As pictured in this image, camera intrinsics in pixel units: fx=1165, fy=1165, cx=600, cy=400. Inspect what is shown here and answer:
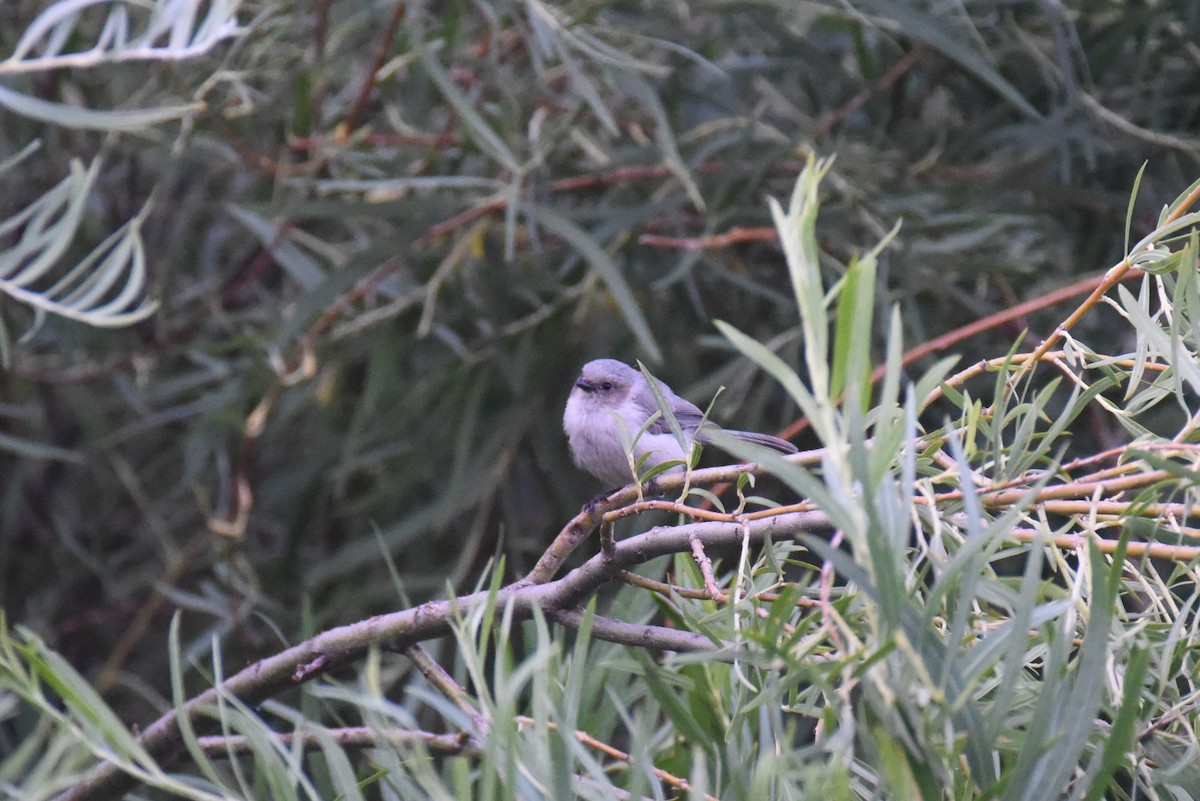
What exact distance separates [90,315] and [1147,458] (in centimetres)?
122

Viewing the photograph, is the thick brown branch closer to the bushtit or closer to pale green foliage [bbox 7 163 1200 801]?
pale green foliage [bbox 7 163 1200 801]

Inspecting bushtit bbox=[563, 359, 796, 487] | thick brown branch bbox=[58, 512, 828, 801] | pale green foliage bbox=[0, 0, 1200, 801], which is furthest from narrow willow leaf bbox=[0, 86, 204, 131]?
bushtit bbox=[563, 359, 796, 487]

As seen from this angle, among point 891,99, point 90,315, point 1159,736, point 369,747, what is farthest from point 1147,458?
point 891,99

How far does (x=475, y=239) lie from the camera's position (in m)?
2.41

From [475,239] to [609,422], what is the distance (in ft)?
1.60

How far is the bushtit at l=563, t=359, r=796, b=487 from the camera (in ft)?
7.39

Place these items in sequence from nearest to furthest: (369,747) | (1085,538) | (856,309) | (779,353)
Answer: (856,309)
(1085,538)
(369,747)
(779,353)

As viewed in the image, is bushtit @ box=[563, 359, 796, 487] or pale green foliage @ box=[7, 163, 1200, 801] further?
bushtit @ box=[563, 359, 796, 487]

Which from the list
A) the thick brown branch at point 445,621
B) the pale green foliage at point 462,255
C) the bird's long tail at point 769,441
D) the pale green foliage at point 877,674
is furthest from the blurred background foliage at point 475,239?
the pale green foliage at point 877,674

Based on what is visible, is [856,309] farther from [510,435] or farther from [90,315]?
[510,435]

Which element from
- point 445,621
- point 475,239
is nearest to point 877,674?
point 445,621

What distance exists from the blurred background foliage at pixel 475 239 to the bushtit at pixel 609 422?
0.08 m

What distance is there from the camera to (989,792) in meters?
0.71

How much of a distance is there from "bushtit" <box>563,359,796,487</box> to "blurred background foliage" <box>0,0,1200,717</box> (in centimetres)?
8
